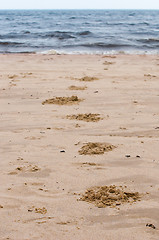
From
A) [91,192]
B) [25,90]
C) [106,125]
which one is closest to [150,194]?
[91,192]

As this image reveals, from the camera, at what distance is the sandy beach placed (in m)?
2.60

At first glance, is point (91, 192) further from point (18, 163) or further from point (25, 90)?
point (25, 90)

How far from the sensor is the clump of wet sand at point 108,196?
286cm

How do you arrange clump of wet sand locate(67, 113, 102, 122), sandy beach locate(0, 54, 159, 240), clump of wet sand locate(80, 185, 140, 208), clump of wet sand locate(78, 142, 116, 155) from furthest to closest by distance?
1. clump of wet sand locate(67, 113, 102, 122)
2. clump of wet sand locate(78, 142, 116, 155)
3. clump of wet sand locate(80, 185, 140, 208)
4. sandy beach locate(0, 54, 159, 240)

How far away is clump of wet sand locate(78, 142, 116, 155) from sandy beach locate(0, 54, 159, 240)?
0.01m

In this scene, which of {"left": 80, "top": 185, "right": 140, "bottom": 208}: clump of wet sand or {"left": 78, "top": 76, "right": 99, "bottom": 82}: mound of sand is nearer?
{"left": 80, "top": 185, "right": 140, "bottom": 208}: clump of wet sand

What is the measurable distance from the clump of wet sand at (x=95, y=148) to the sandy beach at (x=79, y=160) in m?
0.01

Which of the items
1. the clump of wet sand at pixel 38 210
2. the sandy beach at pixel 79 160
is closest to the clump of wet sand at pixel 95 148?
the sandy beach at pixel 79 160

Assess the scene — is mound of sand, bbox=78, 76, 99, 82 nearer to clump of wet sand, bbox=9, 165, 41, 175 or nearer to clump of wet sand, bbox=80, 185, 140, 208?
clump of wet sand, bbox=9, 165, 41, 175

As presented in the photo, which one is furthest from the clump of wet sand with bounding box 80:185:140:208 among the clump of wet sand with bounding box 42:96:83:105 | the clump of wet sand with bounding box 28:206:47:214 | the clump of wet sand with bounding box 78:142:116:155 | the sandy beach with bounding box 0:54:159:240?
the clump of wet sand with bounding box 42:96:83:105

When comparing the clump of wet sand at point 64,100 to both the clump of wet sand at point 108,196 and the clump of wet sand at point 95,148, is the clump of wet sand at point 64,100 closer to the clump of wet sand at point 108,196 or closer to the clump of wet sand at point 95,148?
the clump of wet sand at point 95,148

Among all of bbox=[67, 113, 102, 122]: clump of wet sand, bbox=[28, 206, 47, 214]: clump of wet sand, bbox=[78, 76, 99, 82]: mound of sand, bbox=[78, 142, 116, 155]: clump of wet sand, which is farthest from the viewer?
bbox=[78, 76, 99, 82]: mound of sand

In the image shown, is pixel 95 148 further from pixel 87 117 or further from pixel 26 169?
pixel 87 117

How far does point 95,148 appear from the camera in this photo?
4012mm
